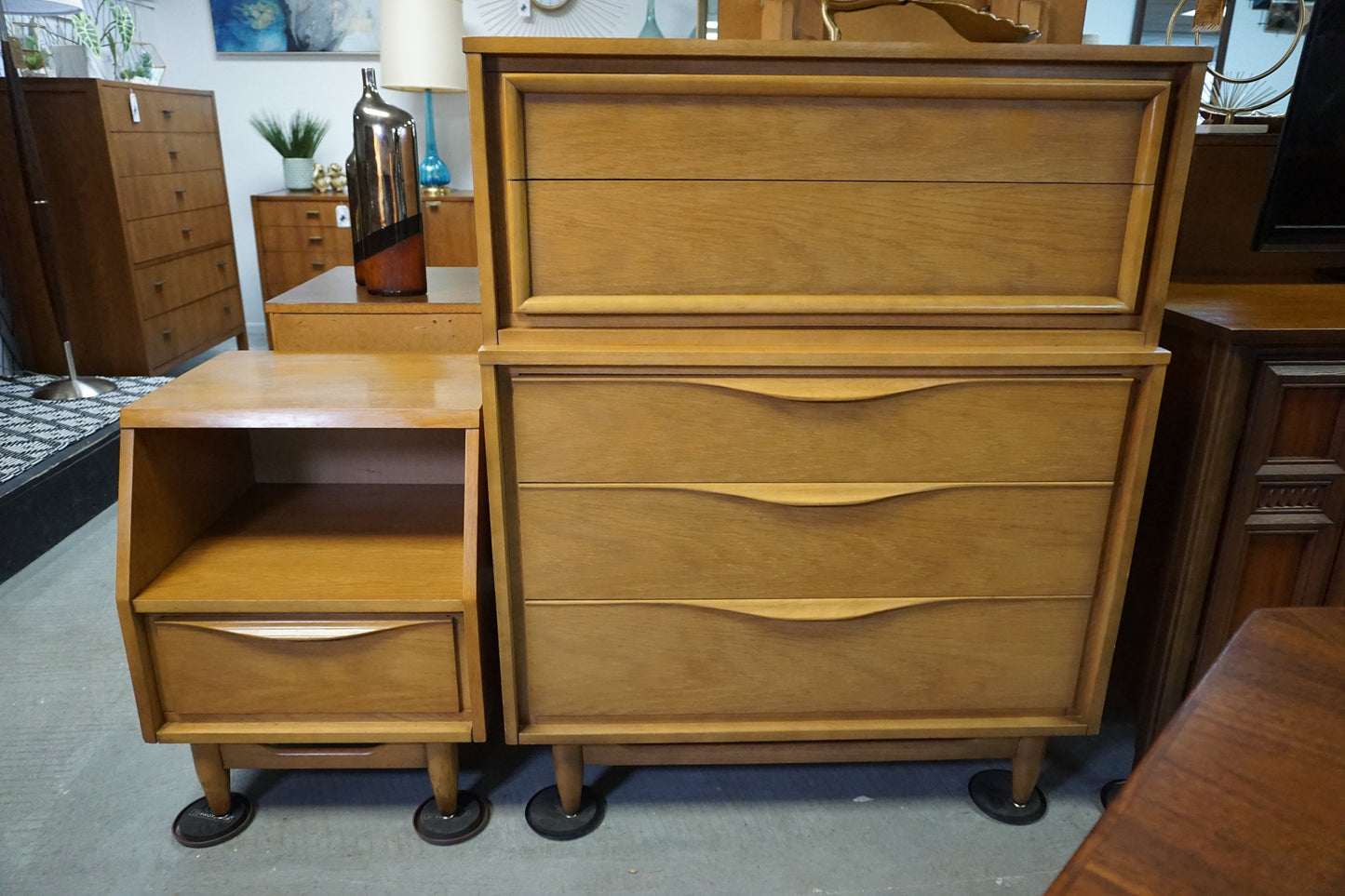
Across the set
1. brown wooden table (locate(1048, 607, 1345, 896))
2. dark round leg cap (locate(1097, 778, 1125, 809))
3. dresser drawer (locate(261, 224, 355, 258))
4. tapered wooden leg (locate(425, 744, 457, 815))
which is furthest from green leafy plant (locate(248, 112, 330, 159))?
brown wooden table (locate(1048, 607, 1345, 896))

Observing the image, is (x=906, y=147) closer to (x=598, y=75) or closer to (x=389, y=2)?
(x=598, y=75)

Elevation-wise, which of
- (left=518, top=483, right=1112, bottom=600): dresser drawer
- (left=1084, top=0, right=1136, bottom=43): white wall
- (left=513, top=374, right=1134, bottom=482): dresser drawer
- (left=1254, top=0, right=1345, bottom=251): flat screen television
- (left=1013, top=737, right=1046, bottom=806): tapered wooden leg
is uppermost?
(left=1084, top=0, right=1136, bottom=43): white wall

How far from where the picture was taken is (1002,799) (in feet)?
4.88

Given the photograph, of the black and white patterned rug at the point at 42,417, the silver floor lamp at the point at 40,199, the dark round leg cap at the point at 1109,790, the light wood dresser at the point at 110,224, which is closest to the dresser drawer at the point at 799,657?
the dark round leg cap at the point at 1109,790

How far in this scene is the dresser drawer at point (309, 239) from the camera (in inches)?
156

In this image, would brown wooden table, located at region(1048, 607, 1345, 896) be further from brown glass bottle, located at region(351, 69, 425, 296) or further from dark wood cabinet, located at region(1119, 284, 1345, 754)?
brown glass bottle, located at region(351, 69, 425, 296)

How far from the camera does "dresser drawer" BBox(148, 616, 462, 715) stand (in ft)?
4.17

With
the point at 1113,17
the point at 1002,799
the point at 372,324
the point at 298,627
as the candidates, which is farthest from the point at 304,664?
the point at 1113,17

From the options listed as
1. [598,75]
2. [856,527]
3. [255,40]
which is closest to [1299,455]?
[856,527]

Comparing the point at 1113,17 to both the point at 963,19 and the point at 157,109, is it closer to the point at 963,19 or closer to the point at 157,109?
the point at 963,19

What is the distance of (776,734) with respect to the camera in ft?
4.45

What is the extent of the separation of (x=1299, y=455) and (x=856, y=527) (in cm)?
70

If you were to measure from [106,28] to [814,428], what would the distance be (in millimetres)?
3878

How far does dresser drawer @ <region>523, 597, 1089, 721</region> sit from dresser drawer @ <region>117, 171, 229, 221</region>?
111 inches
